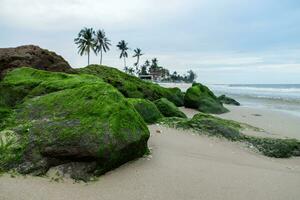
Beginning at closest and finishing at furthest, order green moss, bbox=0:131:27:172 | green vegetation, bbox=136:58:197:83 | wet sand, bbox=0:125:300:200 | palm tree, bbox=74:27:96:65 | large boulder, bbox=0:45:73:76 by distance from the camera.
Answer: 1. wet sand, bbox=0:125:300:200
2. green moss, bbox=0:131:27:172
3. large boulder, bbox=0:45:73:76
4. palm tree, bbox=74:27:96:65
5. green vegetation, bbox=136:58:197:83

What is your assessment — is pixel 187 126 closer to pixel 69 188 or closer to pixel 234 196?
pixel 234 196

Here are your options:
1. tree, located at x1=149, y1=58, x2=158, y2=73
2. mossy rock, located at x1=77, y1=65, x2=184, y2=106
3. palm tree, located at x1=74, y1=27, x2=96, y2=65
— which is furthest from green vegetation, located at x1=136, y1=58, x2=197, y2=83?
mossy rock, located at x1=77, y1=65, x2=184, y2=106

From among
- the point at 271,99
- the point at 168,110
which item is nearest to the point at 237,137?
the point at 168,110

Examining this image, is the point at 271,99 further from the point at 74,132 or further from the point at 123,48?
the point at 123,48

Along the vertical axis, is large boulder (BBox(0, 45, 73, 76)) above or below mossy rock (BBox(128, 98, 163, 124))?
above

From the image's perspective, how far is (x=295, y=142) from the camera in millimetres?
7883

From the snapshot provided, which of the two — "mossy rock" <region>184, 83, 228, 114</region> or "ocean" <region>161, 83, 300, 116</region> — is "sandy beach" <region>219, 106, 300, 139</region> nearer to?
"mossy rock" <region>184, 83, 228, 114</region>

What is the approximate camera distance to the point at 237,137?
8.45 metres

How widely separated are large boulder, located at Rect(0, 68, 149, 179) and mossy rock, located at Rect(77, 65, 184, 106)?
9247 millimetres

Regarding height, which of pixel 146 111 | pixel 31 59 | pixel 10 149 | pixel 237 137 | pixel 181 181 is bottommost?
pixel 181 181

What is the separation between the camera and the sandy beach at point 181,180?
173 inches

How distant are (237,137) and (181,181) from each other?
12.7 feet

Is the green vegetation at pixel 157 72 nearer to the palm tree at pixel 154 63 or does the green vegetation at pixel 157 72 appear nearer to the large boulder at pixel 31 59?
the palm tree at pixel 154 63

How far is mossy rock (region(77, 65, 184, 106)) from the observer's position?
1589cm
